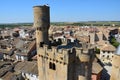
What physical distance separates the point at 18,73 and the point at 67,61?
1205 inches

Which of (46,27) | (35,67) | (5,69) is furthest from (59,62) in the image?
(5,69)

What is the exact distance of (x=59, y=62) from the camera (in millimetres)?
23188

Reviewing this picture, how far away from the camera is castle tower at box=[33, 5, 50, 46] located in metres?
→ 25.8

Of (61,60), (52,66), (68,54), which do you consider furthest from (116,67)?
(52,66)

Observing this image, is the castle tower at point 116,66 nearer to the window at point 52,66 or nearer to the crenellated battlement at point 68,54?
the crenellated battlement at point 68,54

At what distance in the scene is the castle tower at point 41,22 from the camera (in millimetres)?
25797

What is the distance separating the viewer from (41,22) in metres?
26.3

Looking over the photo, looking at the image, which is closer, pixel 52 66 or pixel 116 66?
pixel 116 66

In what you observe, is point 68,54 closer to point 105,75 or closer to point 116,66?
point 116,66

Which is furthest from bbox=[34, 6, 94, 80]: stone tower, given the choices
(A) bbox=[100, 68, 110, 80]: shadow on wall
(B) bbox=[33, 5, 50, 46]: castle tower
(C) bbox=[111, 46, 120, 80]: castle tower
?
(A) bbox=[100, 68, 110, 80]: shadow on wall

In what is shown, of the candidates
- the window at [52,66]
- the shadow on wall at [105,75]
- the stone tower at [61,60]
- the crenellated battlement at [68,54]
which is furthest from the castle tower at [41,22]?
the shadow on wall at [105,75]

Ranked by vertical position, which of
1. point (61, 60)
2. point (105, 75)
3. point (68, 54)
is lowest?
point (105, 75)

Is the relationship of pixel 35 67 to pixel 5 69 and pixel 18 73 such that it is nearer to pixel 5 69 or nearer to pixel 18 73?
pixel 18 73

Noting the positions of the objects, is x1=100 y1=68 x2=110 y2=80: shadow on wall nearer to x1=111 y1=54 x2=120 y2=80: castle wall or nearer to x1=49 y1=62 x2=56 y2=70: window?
x1=111 y1=54 x2=120 y2=80: castle wall
